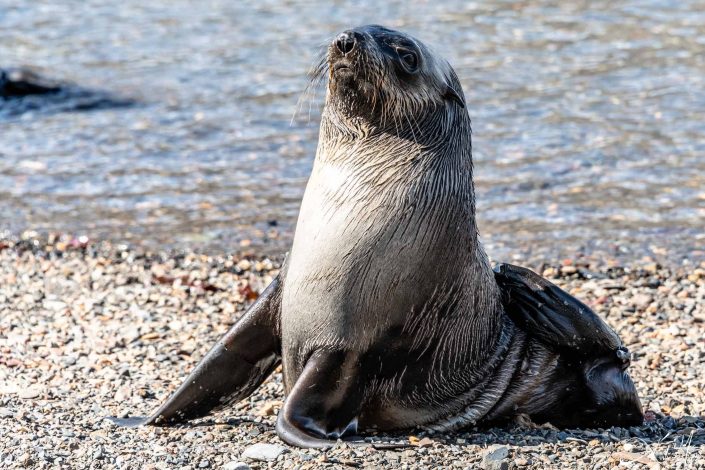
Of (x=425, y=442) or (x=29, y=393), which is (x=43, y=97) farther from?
(x=425, y=442)

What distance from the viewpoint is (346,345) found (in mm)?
5387

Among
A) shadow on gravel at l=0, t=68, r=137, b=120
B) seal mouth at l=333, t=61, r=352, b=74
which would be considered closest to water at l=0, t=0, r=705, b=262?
shadow on gravel at l=0, t=68, r=137, b=120

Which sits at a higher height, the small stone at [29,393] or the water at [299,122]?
the small stone at [29,393]

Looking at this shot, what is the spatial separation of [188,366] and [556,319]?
2.22 meters

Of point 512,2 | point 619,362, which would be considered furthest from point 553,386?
point 512,2

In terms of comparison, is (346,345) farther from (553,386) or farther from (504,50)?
(504,50)

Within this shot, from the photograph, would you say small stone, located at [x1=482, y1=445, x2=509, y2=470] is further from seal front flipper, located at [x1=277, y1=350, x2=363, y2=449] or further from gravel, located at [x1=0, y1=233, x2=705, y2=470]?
seal front flipper, located at [x1=277, y1=350, x2=363, y2=449]

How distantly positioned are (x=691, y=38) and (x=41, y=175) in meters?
8.47

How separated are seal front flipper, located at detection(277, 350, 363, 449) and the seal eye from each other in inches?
51.3

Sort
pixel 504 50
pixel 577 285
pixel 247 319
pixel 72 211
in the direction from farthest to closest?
1. pixel 504 50
2. pixel 72 211
3. pixel 577 285
4. pixel 247 319

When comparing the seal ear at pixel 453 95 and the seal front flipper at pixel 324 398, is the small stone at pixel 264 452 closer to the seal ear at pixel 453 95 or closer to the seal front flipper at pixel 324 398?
the seal front flipper at pixel 324 398

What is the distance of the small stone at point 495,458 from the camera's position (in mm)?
5168

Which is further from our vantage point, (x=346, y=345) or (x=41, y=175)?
(x=41, y=175)

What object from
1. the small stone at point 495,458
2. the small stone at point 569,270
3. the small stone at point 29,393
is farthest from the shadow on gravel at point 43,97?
the small stone at point 495,458
